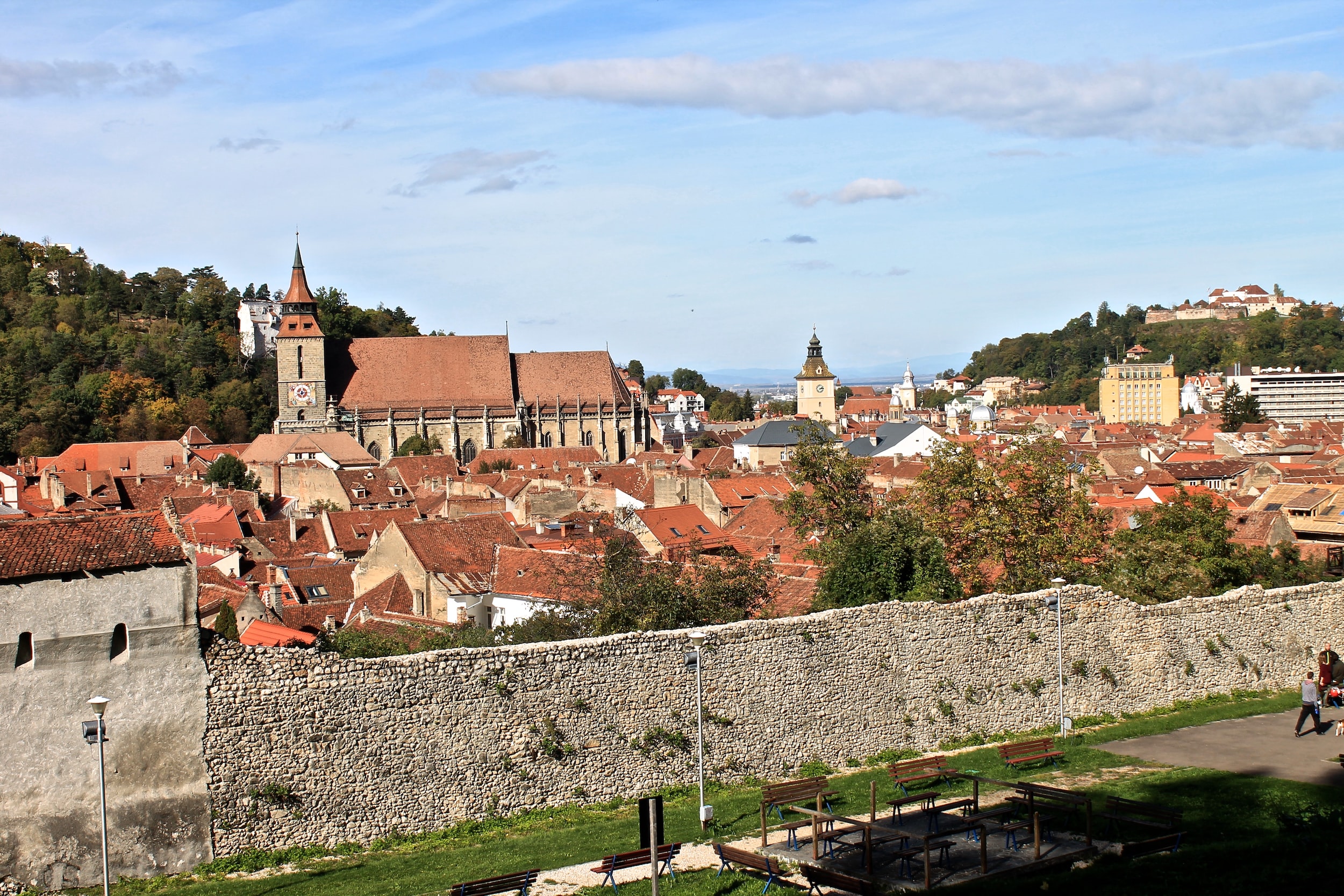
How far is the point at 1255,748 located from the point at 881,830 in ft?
24.6

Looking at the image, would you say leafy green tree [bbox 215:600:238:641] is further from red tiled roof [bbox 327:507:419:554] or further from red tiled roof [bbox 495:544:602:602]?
red tiled roof [bbox 327:507:419:554]

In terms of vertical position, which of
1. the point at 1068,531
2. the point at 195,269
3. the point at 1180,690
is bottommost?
the point at 1180,690

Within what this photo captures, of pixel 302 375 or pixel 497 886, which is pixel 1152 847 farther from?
pixel 302 375

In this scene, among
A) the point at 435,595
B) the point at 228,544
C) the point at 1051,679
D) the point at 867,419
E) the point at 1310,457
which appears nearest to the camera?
the point at 1051,679

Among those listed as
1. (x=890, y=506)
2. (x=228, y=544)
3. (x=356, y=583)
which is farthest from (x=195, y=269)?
(x=890, y=506)

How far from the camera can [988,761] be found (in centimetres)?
1786

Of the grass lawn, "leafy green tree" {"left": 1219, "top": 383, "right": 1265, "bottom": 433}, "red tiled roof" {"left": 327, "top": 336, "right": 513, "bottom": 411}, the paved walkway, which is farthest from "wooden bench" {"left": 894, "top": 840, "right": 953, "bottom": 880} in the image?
"red tiled roof" {"left": 327, "top": 336, "right": 513, "bottom": 411}

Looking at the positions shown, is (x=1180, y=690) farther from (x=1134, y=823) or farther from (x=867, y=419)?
(x=867, y=419)

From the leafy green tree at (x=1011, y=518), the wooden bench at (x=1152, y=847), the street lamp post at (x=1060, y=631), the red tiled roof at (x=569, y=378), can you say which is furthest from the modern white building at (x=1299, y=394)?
the wooden bench at (x=1152, y=847)

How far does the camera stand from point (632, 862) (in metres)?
12.8

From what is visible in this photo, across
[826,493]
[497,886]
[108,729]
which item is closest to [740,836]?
[497,886]

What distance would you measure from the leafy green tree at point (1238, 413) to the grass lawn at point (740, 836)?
9739cm

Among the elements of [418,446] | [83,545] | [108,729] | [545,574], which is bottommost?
[108,729]

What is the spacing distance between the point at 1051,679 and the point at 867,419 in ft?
537
